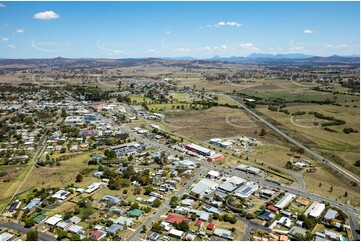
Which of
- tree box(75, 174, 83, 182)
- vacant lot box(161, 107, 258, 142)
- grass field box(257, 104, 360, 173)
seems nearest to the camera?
→ tree box(75, 174, 83, 182)

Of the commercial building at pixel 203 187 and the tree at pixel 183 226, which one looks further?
the commercial building at pixel 203 187

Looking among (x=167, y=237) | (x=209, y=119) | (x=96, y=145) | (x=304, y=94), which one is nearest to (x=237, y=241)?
(x=167, y=237)

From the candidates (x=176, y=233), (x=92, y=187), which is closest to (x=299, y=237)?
(x=176, y=233)

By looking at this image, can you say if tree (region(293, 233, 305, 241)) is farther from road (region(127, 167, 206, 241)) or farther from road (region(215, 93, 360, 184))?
road (region(215, 93, 360, 184))

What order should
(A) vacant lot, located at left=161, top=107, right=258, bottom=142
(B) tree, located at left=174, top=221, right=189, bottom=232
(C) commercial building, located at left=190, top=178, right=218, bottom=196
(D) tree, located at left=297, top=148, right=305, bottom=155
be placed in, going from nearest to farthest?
(B) tree, located at left=174, top=221, right=189, bottom=232
(C) commercial building, located at left=190, top=178, right=218, bottom=196
(D) tree, located at left=297, top=148, right=305, bottom=155
(A) vacant lot, located at left=161, top=107, right=258, bottom=142

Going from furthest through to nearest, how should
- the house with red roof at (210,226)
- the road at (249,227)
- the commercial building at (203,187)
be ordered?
the commercial building at (203,187)
the house with red roof at (210,226)
the road at (249,227)

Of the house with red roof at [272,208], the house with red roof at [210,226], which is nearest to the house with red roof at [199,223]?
the house with red roof at [210,226]

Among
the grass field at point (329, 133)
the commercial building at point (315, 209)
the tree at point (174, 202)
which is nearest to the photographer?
the commercial building at point (315, 209)

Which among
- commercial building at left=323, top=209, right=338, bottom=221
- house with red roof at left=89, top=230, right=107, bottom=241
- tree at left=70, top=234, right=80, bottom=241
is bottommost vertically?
commercial building at left=323, top=209, right=338, bottom=221

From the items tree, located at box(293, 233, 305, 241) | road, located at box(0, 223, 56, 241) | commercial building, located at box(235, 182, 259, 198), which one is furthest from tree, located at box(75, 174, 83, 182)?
tree, located at box(293, 233, 305, 241)

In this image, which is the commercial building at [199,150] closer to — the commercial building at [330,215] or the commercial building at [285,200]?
the commercial building at [285,200]

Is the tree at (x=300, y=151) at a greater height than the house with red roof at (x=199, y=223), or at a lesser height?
greater
